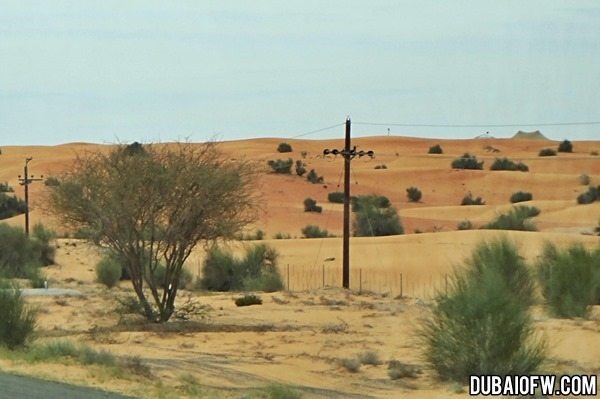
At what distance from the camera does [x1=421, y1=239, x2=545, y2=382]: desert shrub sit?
20.7m

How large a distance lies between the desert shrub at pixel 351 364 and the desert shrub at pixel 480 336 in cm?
201

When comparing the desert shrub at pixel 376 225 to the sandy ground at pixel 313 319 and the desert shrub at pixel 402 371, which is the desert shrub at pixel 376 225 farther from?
the desert shrub at pixel 402 371

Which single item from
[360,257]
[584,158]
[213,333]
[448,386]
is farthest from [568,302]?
[584,158]

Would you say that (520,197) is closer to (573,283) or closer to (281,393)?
(573,283)

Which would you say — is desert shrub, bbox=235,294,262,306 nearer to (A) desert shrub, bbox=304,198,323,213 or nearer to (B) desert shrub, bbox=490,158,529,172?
(A) desert shrub, bbox=304,198,323,213

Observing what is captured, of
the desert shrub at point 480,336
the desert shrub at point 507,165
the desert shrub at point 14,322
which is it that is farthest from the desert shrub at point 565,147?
the desert shrub at point 480,336

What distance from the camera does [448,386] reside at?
20.8 metres

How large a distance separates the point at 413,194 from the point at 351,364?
8783cm

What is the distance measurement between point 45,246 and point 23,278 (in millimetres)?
9632

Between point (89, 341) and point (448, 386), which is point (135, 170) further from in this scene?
point (448, 386)

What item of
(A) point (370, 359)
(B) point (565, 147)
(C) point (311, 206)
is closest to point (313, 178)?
(C) point (311, 206)

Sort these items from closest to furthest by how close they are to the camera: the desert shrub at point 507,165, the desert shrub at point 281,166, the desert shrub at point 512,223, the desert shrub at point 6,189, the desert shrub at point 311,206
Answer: the desert shrub at point 512,223 < the desert shrub at point 311,206 < the desert shrub at point 6,189 < the desert shrub at point 281,166 < the desert shrub at point 507,165

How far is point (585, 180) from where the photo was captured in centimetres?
11438

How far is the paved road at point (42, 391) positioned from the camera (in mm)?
17281
